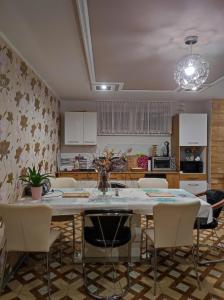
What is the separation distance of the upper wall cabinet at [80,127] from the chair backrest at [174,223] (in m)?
3.45

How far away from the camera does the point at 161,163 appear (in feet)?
18.1

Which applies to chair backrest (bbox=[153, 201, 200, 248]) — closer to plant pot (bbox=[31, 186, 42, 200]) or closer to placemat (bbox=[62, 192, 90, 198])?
placemat (bbox=[62, 192, 90, 198])

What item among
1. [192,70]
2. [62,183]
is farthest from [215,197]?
[62,183]

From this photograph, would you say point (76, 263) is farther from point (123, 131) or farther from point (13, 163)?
point (123, 131)

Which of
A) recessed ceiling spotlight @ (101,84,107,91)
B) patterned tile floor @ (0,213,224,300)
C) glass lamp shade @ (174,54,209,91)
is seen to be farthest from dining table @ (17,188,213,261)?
recessed ceiling spotlight @ (101,84,107,91)

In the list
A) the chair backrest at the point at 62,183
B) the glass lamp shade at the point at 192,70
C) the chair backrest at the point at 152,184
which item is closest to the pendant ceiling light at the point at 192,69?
the glass lamp shade at the point at 192,70

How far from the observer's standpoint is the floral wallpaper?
2.49m

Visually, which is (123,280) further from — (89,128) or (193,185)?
(89,128)

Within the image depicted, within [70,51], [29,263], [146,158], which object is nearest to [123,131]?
[146,158]

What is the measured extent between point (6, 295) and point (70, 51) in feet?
8.17

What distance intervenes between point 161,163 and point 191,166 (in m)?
0.67

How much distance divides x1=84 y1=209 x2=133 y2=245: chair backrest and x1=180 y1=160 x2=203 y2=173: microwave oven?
345 cm

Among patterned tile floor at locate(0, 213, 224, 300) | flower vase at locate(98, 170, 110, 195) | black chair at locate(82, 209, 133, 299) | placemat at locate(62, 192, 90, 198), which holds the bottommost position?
patterned tile floor at locate(0, 213, 224, 300)

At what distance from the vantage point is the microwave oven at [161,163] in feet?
18.0
